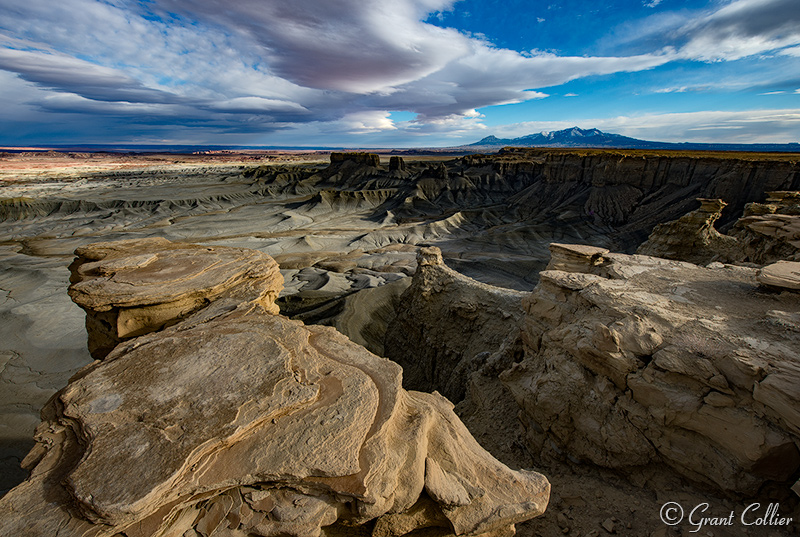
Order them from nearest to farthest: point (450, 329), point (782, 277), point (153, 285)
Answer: point (782, 277)
point (153, 285)
point (450, 329)

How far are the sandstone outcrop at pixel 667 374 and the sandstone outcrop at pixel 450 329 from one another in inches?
73.8

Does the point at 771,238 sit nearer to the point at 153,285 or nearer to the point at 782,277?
the point at 782,277

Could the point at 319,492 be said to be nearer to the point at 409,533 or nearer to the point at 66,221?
the point at 409,533

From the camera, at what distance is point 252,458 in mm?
3297

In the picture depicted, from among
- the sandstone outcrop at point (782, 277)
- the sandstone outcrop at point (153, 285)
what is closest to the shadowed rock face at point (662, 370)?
the sandstone outcrop at point (782, 277)

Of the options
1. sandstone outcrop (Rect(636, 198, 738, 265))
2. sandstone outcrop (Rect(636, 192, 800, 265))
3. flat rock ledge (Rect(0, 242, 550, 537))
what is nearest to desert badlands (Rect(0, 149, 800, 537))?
flat rock ledge (Rect(0, 242, 550, 537))

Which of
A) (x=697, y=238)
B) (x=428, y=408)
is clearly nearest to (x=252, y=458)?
(x=428, y=408)

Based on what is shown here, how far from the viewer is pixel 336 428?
3.64 metres

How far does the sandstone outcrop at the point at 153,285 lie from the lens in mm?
6156

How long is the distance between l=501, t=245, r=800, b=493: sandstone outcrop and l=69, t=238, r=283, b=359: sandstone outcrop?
5.83m

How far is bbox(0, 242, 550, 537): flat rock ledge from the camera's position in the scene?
2.91 meters

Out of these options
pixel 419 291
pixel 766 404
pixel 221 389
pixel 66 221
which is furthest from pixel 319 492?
pixel 66 221

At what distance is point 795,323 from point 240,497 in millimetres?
7241

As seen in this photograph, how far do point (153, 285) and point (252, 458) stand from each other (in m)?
4.75
